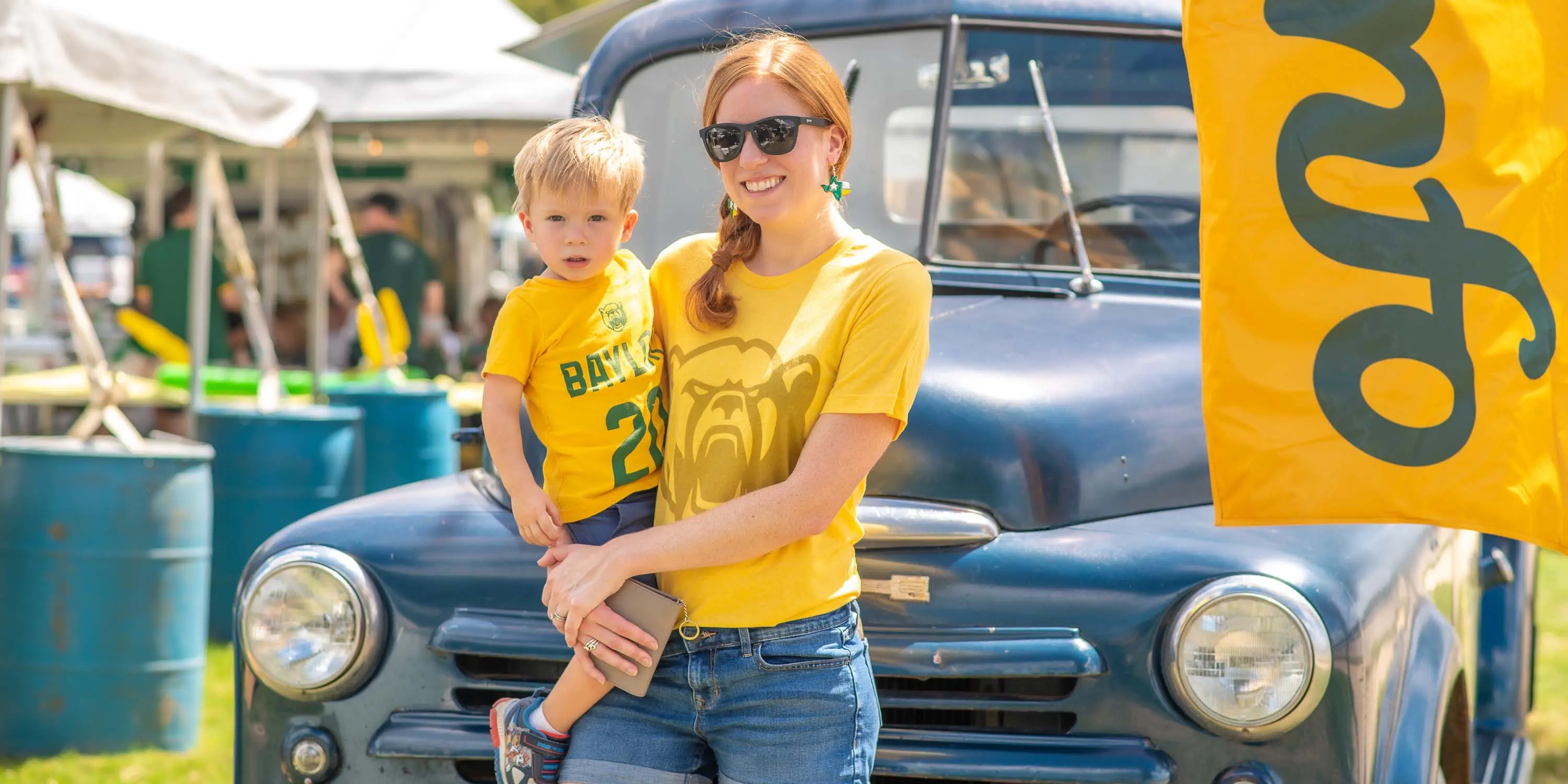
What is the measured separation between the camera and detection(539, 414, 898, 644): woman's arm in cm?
190

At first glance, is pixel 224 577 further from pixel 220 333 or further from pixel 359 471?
pixel 220 333

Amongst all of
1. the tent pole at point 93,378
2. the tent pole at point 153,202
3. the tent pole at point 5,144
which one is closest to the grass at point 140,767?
the tent pole at point 93,378

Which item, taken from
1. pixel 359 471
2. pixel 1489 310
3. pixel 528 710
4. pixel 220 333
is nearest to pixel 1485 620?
pixel 1489 310

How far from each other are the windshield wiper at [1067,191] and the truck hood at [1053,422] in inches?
5.5

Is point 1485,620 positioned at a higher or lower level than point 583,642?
lower

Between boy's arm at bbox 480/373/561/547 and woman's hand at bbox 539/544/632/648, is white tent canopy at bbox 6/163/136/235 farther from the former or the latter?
woman's hand at bbox 539/544/632/648

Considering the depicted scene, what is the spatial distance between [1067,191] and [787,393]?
5.04 feet

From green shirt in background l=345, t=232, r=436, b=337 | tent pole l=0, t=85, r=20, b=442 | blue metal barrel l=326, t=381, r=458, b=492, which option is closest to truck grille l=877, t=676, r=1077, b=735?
tent pole l=0, t=85, r=20, b=442

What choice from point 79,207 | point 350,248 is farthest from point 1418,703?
point 79,207

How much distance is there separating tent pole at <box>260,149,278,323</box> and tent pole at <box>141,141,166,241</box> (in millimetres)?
865

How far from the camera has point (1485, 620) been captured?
4430mm

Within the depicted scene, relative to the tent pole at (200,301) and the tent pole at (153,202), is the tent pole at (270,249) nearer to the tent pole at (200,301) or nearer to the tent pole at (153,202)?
the tent pole at (153,202)

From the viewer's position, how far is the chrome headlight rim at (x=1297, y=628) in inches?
90.8

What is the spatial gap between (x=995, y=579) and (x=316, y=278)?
706 cm
